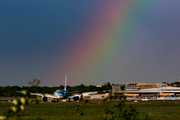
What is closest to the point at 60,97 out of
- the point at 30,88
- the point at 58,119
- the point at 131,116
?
the point at 58,119

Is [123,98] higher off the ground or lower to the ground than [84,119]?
higher

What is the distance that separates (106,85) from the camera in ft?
68.1

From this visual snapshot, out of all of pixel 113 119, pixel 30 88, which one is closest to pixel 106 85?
pixel 113 119

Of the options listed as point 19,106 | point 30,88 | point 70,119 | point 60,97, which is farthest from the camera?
point 60,97

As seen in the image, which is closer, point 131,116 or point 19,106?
point 19,106

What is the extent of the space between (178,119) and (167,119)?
6.11 ft

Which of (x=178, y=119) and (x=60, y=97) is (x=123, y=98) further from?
(x=60, y=97)

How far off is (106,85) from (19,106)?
1298cm

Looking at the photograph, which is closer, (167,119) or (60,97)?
(167,119)

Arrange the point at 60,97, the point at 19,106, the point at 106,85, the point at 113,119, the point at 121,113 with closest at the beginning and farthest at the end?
the point at 19,106 → the point at 106,85 → the point at 113,119 → the point at 121,113 → the point at 60,97

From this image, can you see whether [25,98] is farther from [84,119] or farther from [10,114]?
[84,119]

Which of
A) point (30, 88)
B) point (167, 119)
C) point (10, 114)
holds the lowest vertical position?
point (167, 119)

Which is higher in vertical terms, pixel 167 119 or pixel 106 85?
pixel 106 85

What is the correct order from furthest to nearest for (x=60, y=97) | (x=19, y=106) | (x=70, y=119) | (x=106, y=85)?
(x=60, y=97), (x=70, y=119), (x=106, y=85), (x=19, y=106)
